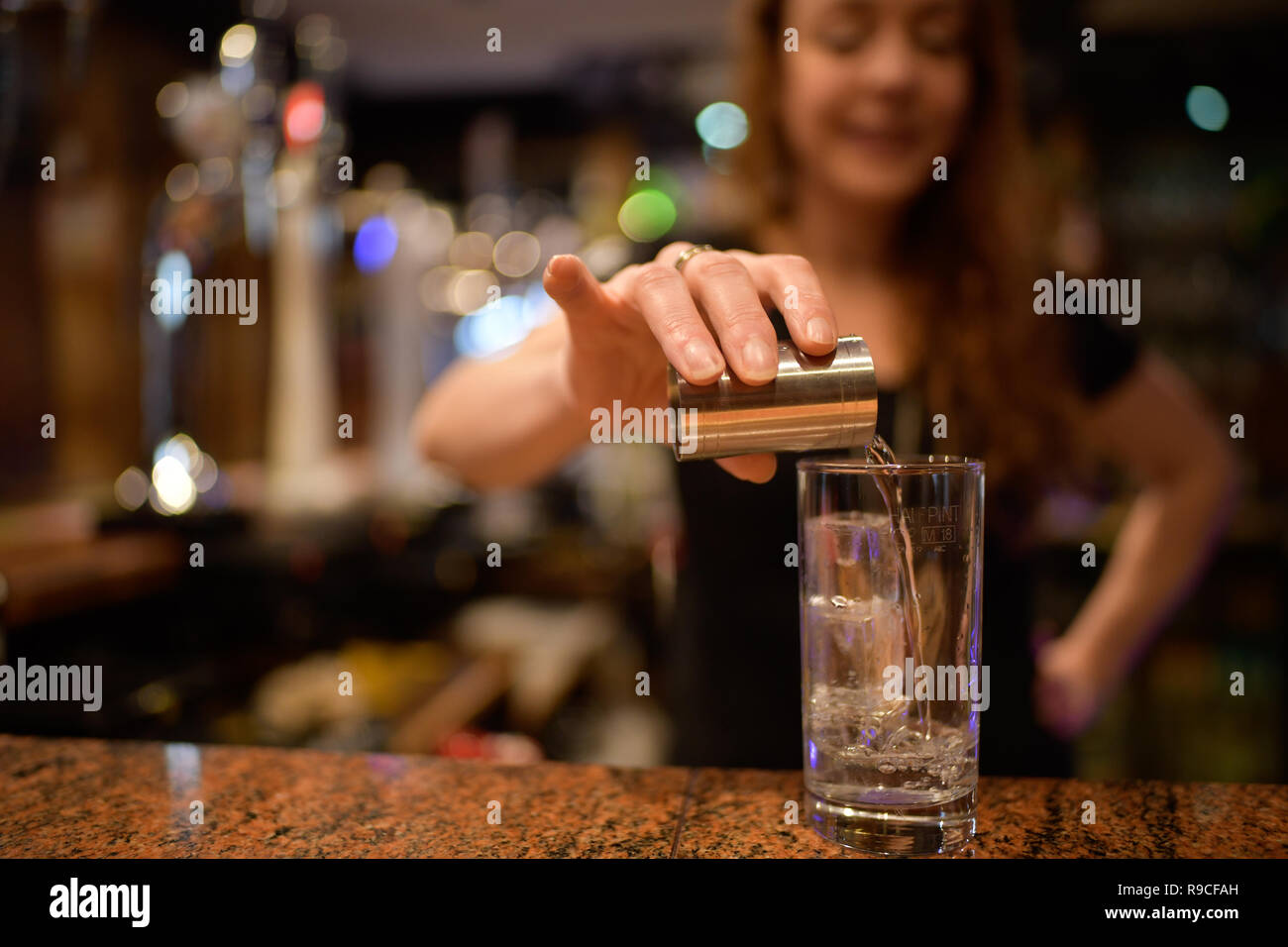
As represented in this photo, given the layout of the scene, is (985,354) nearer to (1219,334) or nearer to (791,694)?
(791,694)

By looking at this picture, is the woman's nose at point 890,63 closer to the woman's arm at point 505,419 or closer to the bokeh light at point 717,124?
the woman's arm at point 505,419

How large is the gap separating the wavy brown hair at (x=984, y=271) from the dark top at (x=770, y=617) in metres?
0.07

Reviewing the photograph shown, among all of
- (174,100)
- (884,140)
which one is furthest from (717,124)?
(884,140)

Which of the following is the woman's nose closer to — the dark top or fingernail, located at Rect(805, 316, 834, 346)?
the dark top

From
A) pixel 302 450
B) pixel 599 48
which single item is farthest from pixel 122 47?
pixel 599 48

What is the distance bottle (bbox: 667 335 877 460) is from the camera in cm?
75

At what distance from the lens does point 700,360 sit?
75 cm

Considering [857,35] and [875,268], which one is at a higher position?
[857,35]

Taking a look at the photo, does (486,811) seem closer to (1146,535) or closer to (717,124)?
(1146,535)

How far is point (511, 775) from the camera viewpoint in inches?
39.2

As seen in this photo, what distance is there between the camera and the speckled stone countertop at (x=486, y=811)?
0.80 metres

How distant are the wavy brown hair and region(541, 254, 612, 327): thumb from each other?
33.3 inches

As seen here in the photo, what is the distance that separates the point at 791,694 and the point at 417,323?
514 centimetres

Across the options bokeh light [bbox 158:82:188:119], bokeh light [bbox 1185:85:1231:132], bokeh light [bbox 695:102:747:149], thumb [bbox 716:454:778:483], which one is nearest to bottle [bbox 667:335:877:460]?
thumb [bbox 716:454:778:483]
